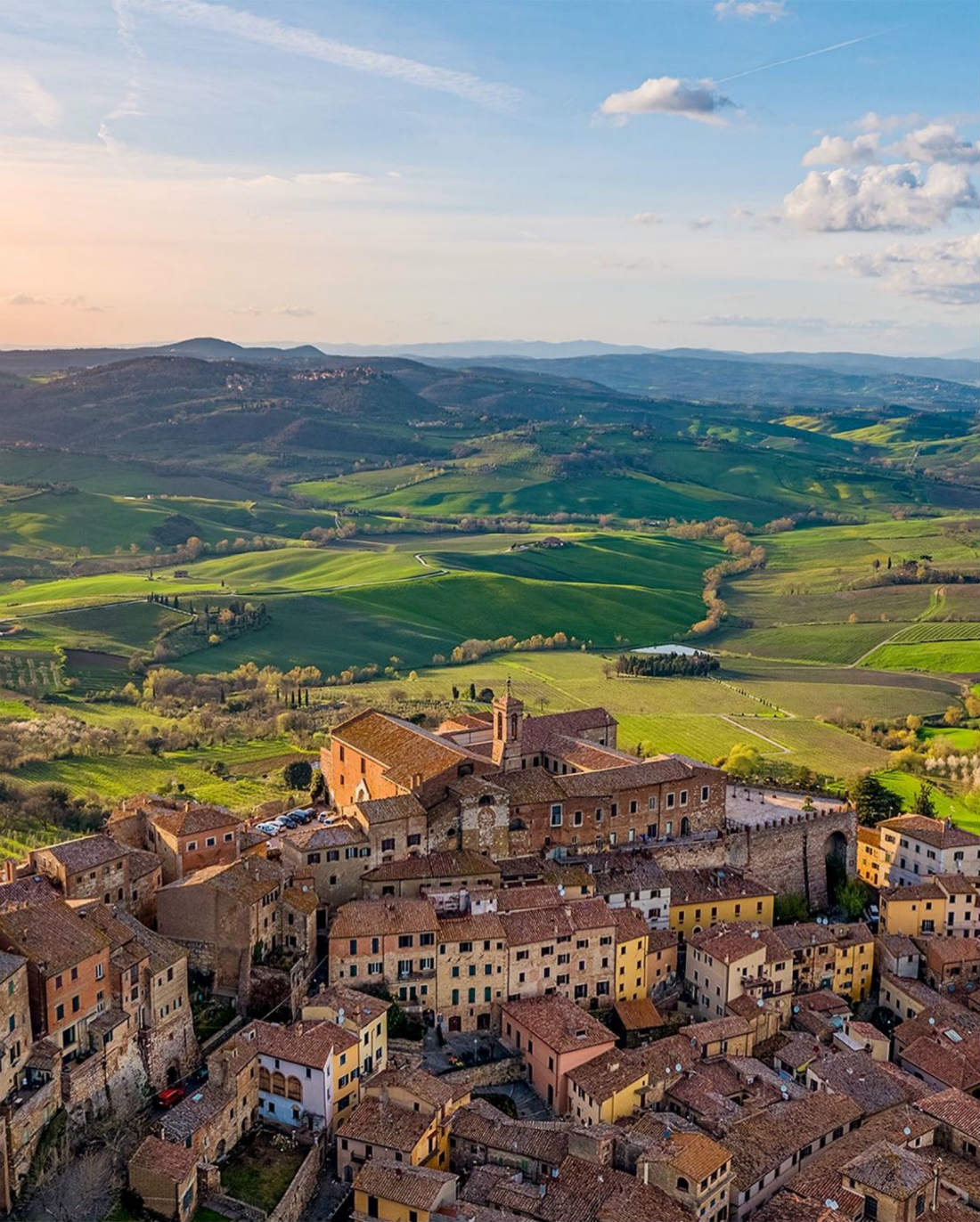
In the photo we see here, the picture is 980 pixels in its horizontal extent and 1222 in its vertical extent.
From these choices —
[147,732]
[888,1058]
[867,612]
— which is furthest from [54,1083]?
Answer: [867,612]

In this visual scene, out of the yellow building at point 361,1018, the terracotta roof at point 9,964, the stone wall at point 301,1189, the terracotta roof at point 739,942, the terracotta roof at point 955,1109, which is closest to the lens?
the terracotta roof at point 9,964

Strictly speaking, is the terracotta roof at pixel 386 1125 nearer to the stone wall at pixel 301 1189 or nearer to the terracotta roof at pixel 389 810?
the stone wall at pixel 301 1189

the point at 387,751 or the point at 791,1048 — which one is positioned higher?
the point at 387,751

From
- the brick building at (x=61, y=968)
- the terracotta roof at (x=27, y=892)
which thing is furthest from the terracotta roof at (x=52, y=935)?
the terracotta roof at (x=27, y=892)

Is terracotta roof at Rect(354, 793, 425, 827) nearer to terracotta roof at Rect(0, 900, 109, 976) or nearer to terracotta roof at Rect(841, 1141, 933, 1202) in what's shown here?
terracotta roof at Rect(0, 900, 109, 976)

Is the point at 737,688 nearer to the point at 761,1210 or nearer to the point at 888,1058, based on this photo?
the point at 888,1058

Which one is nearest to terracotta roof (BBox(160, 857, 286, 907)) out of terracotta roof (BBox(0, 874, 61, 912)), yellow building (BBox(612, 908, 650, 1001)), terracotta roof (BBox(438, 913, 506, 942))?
terracotta roof (BBox(0, 874, 61, 912))
